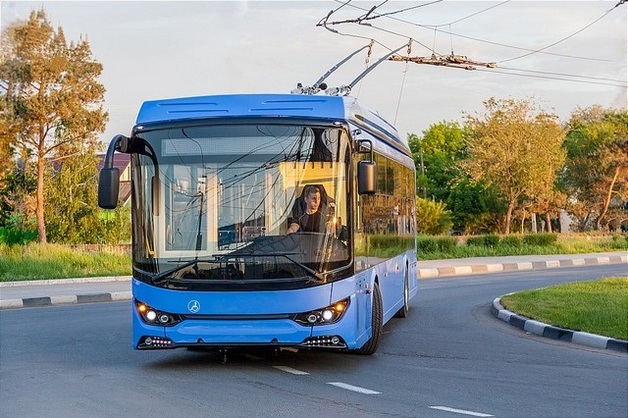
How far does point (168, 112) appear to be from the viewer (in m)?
10.8

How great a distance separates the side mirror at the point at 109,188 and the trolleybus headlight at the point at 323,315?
2.22 m

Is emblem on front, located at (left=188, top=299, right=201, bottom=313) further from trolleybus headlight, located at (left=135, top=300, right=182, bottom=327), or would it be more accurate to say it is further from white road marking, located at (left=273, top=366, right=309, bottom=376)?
white road marking, located at (left=273, top=366, right=309, bottom=376)

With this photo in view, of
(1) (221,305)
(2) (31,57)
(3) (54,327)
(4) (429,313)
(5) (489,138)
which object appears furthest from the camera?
(5) (489,138)

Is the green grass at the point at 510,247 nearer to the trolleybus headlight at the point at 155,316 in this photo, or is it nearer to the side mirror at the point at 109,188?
the trolleybus headlight at the point at 155,316

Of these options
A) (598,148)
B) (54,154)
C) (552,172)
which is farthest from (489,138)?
(54,154)

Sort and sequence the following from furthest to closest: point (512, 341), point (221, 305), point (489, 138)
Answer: point (489, 138) → point (512, 341) → point (221, 305)

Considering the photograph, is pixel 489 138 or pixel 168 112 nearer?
pixel 168 112

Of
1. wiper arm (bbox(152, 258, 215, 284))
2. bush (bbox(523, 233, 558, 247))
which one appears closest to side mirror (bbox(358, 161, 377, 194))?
wiper arm (bbox(152, 258, 215, 284))

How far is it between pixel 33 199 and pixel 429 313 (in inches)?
1138

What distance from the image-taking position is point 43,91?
4100cm

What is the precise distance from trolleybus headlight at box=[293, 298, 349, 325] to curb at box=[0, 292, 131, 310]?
1206cm

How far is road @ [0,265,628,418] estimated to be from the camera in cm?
848

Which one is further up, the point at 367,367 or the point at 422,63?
the point at 422,63

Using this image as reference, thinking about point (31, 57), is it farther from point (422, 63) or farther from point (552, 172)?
point (552, 172)
